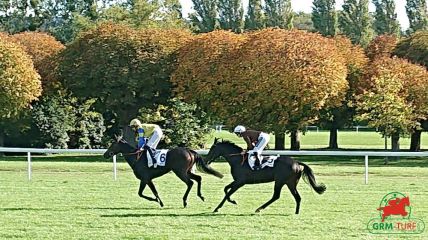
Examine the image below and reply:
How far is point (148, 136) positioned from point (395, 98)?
2069 cm

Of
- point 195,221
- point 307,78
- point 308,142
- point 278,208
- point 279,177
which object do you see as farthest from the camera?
point 308,142

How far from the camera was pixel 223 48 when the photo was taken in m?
36.1

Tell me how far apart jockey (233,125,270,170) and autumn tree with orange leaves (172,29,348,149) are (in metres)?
20.6

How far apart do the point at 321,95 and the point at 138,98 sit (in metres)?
9.05

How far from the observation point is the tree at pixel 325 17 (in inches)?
2378

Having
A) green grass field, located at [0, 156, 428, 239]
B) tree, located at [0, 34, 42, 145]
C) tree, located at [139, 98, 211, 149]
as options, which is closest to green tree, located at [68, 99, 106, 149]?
tree, located at [139, 98, 211, 149]

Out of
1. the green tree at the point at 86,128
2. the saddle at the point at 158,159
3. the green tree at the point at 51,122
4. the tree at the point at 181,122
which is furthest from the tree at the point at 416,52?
the saddle at the point at 158,159

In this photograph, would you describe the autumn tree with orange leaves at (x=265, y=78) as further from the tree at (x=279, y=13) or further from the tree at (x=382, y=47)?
the tree at (x=279, y=13)

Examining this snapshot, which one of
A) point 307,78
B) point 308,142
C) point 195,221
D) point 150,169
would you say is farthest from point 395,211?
point 308,142

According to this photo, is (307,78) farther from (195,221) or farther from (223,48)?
(195,221)

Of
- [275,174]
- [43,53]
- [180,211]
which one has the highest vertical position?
[43,53]

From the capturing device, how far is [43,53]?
41.0 metres

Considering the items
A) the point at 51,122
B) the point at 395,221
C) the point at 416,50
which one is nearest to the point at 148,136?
the point at 395,221

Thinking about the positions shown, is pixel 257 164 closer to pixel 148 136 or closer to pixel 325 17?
pixel 148 136
